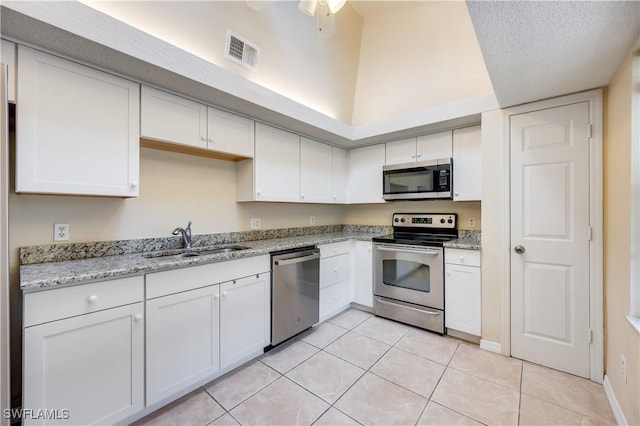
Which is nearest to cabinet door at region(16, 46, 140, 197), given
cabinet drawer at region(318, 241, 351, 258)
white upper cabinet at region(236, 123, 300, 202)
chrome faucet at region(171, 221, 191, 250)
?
chrome faucet at region(171, 221, 191, 250)

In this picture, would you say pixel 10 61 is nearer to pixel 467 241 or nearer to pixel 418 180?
pixel 418 180

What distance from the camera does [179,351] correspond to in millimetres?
1694

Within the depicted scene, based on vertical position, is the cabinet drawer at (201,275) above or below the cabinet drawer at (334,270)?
above

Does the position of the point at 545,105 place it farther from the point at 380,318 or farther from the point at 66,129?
the point at 66,129

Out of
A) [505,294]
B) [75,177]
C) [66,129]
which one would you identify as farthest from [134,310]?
[505,294]

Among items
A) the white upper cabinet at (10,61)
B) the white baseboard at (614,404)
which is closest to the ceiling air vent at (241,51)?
the white upper cabinet at (10,61)

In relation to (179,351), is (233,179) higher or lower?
higher

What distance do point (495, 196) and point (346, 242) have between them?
63.2 inches

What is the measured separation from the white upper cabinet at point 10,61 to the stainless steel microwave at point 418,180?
9.84ft

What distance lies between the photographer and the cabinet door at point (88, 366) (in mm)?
1221

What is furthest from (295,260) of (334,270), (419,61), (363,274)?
(419,61)

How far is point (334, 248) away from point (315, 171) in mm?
951

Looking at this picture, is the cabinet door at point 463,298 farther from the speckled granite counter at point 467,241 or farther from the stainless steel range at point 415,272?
the speckled granite counter at point 467,241

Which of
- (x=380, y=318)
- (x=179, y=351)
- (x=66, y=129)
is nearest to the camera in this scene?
(x=66, y=129)
